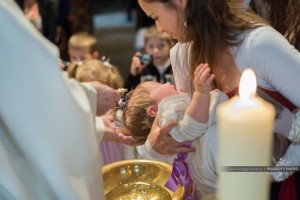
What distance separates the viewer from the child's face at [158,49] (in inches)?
112

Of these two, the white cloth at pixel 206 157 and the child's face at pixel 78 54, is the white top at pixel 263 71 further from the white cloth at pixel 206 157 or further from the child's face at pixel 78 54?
the child's face at pixel 78 54

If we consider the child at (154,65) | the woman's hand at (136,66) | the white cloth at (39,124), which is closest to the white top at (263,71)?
the white cloth at (39,124)

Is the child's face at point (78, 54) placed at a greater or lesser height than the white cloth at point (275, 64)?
lesser

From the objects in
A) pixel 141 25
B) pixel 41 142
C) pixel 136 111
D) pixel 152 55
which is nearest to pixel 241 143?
pixel 41 142

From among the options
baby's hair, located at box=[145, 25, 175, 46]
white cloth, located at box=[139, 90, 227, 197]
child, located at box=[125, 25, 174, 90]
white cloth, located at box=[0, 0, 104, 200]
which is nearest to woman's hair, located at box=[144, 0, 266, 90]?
white cloth, located at box=[139, 90, 227, 197]

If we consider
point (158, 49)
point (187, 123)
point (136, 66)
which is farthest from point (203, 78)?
point (158, 49)

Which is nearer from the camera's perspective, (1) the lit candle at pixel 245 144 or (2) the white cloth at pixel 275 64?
(1) the lit candle at pixel 245 144

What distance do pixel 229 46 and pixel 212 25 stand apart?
0.06 m

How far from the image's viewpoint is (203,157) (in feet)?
3.65

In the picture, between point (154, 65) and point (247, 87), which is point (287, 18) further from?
point (154, 65)

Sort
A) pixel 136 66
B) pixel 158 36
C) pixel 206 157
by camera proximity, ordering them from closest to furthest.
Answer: pixel 206 157 → pixel 136 66 → pixel 158 36

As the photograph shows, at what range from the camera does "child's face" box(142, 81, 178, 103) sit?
1.28 meters

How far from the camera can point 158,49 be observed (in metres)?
2.92

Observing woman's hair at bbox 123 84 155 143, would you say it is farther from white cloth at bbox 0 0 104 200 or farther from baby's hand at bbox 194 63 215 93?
white cloth at bbox 0 0 104 200
